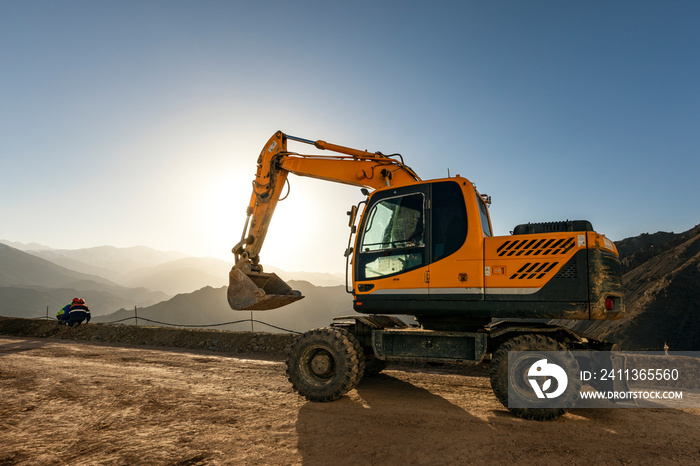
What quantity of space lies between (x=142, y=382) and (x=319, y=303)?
94.7 m

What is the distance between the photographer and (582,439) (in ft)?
14.3

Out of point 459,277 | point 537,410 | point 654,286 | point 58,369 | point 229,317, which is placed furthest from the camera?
point 229,317

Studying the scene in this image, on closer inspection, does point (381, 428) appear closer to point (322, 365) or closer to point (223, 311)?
point (322, 365)

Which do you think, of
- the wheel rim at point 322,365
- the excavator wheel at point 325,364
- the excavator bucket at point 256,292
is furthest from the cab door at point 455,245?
the excavator bucket at point 256,292

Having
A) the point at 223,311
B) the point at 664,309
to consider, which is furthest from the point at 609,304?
the point at 223,311

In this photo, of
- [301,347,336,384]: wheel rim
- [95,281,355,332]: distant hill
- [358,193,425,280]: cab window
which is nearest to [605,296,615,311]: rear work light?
[358,193,425,280]: cab window

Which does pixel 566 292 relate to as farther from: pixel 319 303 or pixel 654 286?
pixel 319 303

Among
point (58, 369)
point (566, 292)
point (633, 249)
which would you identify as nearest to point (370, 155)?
point (566, 292)

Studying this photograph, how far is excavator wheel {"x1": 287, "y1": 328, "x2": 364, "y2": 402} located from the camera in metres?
5.88

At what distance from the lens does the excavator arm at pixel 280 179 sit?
7.50 meters

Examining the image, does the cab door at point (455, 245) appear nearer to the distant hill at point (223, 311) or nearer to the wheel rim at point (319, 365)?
the wheel rim at point (319, 365)

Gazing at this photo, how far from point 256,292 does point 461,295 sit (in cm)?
368

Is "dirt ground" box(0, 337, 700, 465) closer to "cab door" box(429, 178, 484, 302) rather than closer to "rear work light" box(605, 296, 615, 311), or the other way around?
"rear work light" box(605, 296, 615, 311)

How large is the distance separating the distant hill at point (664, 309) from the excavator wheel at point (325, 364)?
20621mm
